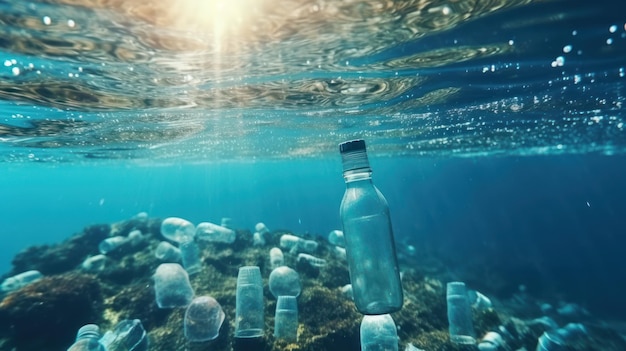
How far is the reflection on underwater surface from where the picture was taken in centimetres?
518

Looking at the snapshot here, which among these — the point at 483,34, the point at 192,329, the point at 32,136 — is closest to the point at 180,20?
the point at 483,34

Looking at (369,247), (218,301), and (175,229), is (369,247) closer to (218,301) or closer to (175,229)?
(218,301)

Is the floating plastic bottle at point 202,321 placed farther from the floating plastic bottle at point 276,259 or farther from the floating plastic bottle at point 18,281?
the floating plastic bottle at point 18,281

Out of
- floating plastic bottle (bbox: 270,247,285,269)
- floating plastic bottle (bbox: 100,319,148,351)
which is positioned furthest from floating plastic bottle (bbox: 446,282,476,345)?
floating plastic bottle (bbox: 100,319,148,351)

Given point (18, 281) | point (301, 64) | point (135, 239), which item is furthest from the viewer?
point (135, 239)

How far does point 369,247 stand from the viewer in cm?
454

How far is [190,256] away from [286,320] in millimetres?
5781

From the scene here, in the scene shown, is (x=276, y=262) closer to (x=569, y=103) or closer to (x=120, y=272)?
(x=120, y=272)

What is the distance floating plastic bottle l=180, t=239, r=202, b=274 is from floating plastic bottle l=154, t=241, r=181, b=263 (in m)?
0.25

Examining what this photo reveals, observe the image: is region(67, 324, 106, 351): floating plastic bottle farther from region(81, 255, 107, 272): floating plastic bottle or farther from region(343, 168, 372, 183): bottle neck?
region(343, 168, 372, 183): bottle neck

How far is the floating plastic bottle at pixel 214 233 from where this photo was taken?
45.4ft

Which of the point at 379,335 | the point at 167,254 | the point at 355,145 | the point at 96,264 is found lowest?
the point at 379,335

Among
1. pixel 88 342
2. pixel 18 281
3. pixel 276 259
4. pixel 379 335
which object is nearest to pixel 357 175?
pixel 379 335

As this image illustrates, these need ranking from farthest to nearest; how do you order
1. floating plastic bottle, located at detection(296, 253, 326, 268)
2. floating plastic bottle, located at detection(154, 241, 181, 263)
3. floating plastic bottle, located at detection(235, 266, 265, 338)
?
floating plastic bottle, located at detection(154, 241, 181, 263) < floating plastic bottle, located at detection(296, 253, 326, 268) < floating plastic bottle, located at detection(235, 266, 265, 338)
